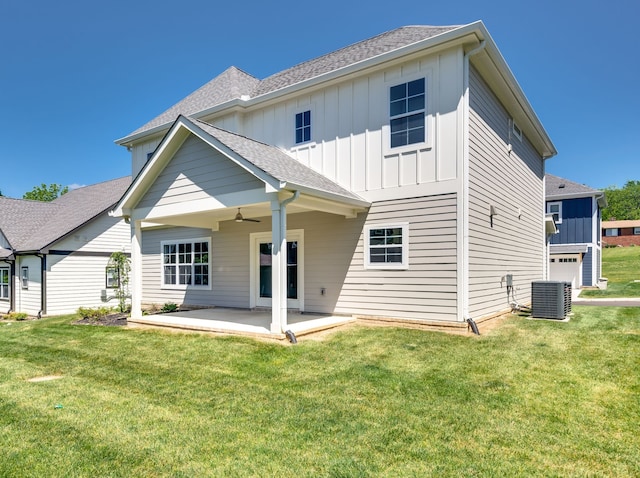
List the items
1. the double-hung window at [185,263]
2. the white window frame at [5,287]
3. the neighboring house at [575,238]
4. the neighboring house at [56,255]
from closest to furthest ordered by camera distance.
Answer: the double-hung window at [185,263] → the neighboring house at [56,255] → the white window frame at [5,287] → the neighboring house at [575,238]

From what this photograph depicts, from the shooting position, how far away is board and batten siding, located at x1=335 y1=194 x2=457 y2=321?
25.8 feet

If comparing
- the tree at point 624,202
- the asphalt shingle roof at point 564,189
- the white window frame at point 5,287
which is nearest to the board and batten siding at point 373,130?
the white window frame at point 5,287

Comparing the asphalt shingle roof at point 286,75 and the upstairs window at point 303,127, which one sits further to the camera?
the upstairs window at point 303,127

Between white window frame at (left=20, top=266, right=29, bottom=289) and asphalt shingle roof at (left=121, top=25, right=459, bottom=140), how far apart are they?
8.29 m

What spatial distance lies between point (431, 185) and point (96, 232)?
15.3 m

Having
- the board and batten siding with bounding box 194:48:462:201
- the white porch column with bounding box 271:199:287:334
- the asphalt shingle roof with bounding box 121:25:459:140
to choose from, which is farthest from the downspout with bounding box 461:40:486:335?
the white porch column with bounding box 271:199:287:334

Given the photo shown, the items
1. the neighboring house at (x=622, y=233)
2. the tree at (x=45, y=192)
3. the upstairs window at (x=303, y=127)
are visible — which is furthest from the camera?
the neighboring house at (x=622, y=233)

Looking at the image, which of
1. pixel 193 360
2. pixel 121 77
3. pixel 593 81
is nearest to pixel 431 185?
pixel 193 360

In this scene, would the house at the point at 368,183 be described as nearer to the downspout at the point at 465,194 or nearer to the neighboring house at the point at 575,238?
the downspout at the point at 465,194

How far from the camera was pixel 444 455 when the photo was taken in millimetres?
3082

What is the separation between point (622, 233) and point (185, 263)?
173 feet

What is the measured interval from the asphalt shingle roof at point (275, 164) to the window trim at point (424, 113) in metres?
1.34

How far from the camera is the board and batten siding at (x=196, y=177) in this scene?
765cm

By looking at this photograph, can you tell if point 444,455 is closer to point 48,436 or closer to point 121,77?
point 48,436
